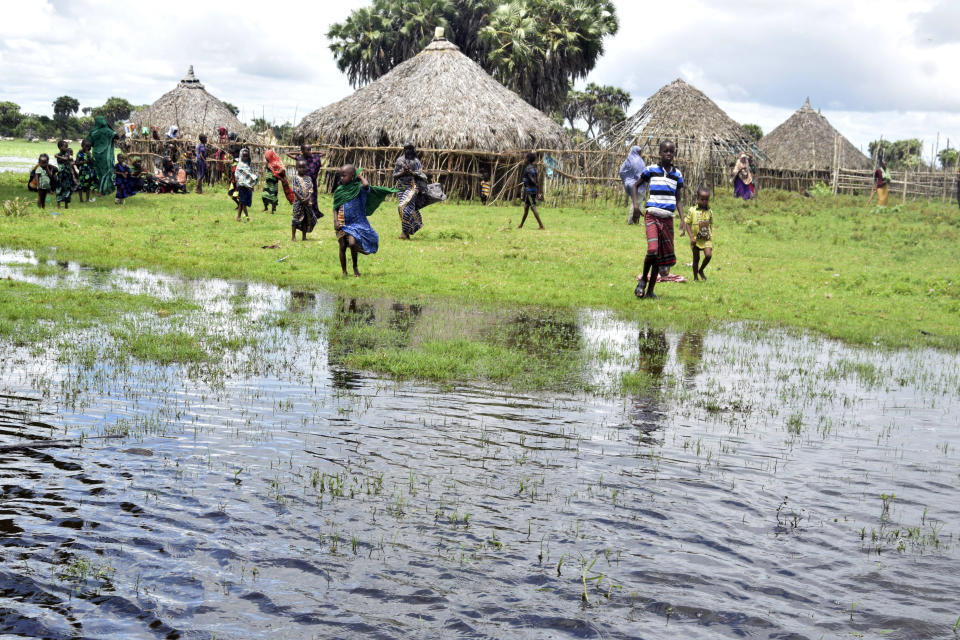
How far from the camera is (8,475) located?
17.1 feet

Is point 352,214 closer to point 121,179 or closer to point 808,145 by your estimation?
point 121,179

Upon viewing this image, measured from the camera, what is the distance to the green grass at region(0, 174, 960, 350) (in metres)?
12.7

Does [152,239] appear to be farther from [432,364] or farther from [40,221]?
[432,364]

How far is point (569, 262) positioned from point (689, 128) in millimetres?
22494

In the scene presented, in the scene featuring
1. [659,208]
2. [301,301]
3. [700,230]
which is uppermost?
[659,208]

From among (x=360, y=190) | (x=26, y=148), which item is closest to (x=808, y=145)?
(x=360, y=190)

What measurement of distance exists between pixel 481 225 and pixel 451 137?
9238 millimetres

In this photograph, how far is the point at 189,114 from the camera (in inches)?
1607

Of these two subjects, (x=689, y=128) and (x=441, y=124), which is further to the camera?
(x=689, y=128)

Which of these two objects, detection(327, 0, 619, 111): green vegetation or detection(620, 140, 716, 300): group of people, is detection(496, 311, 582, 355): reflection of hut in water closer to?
detection(620, 140, 716, 300): group of people

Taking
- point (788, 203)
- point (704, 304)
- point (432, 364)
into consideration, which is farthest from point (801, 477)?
point (788, 203)

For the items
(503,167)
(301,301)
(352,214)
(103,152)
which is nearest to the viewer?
(301,301)

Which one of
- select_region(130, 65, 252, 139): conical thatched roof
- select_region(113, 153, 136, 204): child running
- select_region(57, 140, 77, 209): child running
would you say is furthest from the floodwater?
select_region(130, 65, 252, 139): conical thatched roof

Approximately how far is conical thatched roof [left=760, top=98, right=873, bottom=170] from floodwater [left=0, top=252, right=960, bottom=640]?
1708 inches
